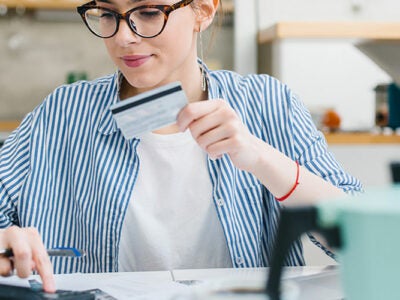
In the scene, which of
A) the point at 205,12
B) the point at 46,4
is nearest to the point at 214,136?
the point at 205,12

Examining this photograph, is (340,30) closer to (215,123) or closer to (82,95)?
(82,95)

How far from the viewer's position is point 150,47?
1138 mm

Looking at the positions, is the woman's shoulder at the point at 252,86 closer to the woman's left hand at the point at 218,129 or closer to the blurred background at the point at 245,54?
the woman's left hand at the point at 218,129

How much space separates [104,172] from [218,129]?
13.6 inches

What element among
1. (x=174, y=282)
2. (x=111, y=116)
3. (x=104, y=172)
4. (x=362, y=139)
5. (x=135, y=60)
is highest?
(x=135, y=60)

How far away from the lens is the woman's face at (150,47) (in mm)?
1104

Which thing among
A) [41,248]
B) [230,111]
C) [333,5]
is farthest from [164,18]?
[333,5]

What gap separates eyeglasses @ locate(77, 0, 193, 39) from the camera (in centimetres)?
110

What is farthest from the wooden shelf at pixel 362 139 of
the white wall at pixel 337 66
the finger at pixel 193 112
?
the finger at pixel 193 112

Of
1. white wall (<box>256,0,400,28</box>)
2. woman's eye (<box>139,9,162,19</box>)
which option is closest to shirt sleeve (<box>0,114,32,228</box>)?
woman's eye (<box>139,9,162,19</box>)

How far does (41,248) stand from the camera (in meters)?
0.91

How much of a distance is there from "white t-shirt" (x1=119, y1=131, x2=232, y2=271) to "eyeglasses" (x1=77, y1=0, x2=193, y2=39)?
235 millimetres

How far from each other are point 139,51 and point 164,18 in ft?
0.25

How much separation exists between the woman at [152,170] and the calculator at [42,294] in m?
0.35
